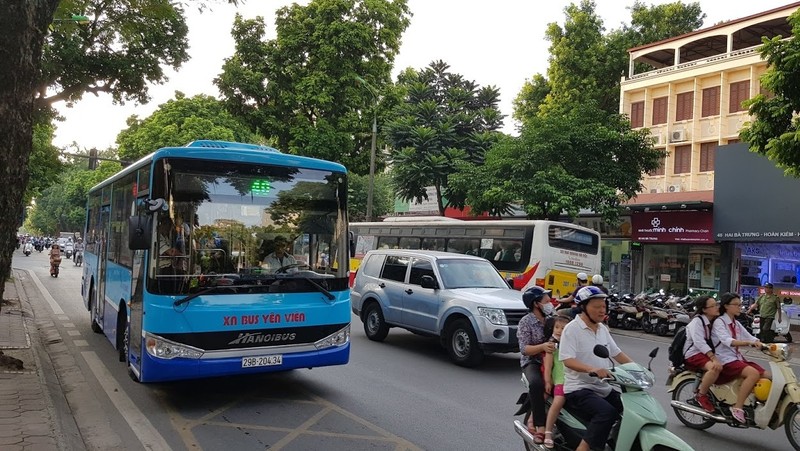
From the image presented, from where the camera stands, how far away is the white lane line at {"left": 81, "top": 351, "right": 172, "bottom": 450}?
5.68 m

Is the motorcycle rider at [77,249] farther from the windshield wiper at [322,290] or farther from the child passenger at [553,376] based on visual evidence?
the child passenger at [553,376]

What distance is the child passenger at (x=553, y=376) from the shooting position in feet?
15.5

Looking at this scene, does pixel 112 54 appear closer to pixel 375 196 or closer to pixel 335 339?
pixel 335 339

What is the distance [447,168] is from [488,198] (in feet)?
14.2

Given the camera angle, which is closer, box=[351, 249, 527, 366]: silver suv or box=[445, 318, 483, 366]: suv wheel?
box=[351, 249, 527, 366]: silver suv

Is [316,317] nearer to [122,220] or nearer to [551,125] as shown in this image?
[122,220]

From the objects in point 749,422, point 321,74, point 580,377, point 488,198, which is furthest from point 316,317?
point 321,74

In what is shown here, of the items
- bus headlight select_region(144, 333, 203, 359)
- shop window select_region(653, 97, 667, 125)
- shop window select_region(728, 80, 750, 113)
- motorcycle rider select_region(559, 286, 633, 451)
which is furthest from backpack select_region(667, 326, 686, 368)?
shop window select_region(653, 97, 667, 125)

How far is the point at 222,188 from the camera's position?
6.84 metres

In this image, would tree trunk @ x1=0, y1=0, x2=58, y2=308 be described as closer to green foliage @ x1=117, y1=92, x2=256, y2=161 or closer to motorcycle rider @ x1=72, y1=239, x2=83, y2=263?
green foliage @ x1=117, y1=92, x2=256, y2=161

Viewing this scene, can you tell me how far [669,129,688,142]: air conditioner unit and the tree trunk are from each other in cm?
2948

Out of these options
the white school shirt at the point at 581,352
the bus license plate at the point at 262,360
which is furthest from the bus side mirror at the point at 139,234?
the white school shirt at the point at 581,352

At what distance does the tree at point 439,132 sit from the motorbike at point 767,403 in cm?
1885

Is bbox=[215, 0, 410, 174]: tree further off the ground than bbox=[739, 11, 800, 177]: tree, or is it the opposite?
bbox=[215, 0, 410, 174]: tree
